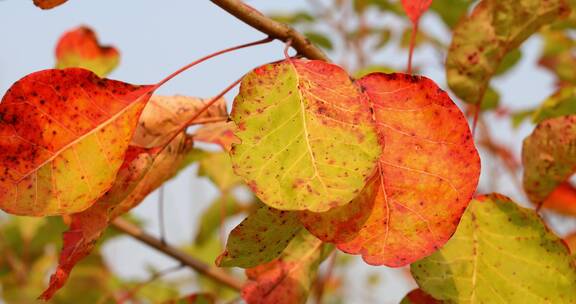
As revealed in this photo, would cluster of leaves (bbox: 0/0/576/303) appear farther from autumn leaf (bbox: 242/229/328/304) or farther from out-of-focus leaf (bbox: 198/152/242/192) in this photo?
out-of-focus leaf (bbox: 198/152/242/192)

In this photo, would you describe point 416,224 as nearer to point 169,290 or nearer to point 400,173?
point 400,173

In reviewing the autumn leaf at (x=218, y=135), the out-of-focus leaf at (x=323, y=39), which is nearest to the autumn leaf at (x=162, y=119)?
the autumn leaf at (x=218, y=135)

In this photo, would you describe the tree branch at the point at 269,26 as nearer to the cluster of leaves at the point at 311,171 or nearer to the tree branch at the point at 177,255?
the cluster of leaves at the point at 311,171

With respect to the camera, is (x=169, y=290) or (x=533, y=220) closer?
(x=533, y=220)

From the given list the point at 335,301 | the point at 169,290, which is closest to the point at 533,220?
the point at 169,290

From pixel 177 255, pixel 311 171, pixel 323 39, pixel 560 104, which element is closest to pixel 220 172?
pixel 177 255

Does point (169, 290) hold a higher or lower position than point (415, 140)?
lower
